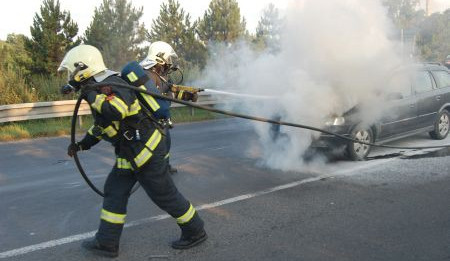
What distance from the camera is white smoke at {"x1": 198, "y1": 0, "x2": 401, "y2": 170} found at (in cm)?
625

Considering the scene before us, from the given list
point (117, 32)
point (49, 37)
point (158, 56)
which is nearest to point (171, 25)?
point (117, 32)

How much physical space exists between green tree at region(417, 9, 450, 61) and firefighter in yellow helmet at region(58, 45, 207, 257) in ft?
49.4

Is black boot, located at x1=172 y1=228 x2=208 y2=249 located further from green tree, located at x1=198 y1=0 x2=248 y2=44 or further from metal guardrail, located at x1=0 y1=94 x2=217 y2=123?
metal guardrail, located at x1=0 y1=94 x2=217 y2=123

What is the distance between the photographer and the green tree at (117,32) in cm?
2214

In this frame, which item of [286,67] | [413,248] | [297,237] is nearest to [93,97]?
[297,237]

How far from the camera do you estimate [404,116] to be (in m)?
7.87

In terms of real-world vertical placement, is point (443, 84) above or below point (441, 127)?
above

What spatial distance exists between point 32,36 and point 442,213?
16746 millimetres

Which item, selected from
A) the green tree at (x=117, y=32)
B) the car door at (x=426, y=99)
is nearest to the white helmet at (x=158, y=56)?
the car door at (x=426, y=99)

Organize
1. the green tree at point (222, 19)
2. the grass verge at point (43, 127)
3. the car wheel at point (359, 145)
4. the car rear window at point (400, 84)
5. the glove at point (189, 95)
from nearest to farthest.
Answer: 1. the glove at point (189, 95)
2. the car wheel at point (359, 145)
3. the car rear window at point (400, 84)
4. the grass verge at point (43, 127)
5. the green tree at point (222, 19)

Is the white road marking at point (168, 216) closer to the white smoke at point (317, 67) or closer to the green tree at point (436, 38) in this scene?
the white smoke at point (317, 67)

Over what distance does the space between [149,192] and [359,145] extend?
14.2 feet

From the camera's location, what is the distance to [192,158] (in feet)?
25.5

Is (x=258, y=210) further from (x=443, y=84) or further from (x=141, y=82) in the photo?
(x=443, y=84)
